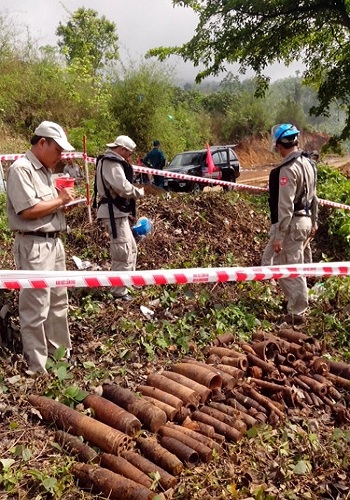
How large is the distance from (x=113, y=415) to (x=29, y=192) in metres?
1.80

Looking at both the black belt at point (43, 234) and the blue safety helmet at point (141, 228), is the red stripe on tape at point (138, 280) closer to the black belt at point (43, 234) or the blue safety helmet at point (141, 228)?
the black belt at point (43, 234)

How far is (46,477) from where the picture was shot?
9.64 feet

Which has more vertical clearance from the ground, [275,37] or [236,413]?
[275,37]

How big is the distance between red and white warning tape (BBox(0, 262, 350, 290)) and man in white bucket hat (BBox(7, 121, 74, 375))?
0.18m

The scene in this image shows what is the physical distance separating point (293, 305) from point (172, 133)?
2074 centimetres

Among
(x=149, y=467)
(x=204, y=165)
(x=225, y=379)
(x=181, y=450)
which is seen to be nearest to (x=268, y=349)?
(x=225, y=379)

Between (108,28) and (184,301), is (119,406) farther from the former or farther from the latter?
(108,28)

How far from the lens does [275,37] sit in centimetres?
1515

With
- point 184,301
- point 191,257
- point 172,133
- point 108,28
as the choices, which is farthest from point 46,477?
point 108,28

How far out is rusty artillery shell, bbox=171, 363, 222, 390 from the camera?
3918mm

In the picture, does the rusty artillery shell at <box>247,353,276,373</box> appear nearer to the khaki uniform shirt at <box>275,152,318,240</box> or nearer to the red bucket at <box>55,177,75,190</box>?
the khaki uniform shirt at <box>275,152,318,240</box>

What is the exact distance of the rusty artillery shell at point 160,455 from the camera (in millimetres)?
3131

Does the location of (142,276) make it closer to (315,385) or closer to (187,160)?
(315,385)

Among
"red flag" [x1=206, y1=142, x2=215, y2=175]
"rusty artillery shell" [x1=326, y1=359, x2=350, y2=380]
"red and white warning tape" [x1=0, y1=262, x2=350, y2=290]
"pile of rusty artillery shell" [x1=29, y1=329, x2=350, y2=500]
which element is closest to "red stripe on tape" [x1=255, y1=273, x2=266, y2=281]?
"red and white warning tape" [x1=0, y1=262, x2=350, y2=290]
